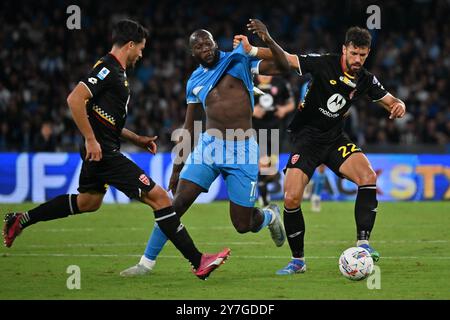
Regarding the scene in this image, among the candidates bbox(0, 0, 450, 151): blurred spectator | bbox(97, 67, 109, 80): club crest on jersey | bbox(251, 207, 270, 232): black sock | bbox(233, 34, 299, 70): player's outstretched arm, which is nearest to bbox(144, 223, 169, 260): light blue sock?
bbox(251, 207, 270, 232): black sock

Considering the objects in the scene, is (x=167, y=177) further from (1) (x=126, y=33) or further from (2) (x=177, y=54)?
(1) (x=126, y=33)

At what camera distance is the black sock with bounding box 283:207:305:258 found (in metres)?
9.12

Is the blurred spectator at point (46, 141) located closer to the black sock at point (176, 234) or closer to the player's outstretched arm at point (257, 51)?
the player's outstretched arm at point (257, 51)

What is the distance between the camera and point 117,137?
8695 millimetres

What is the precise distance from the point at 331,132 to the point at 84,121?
9.02 feet

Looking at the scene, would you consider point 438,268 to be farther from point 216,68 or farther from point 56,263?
point 56,263

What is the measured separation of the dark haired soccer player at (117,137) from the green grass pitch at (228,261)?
1.43 feet

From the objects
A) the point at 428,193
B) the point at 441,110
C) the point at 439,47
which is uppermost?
the point at 439,47

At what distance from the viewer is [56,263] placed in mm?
9891

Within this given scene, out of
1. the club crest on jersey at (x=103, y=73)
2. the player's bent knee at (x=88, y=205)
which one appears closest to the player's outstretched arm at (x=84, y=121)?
the club crest on jersey at (x=103, y=73)

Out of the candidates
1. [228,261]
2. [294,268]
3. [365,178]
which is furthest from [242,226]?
[365,178]

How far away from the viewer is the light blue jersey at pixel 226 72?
30.0 feet

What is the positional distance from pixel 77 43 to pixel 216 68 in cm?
1526
